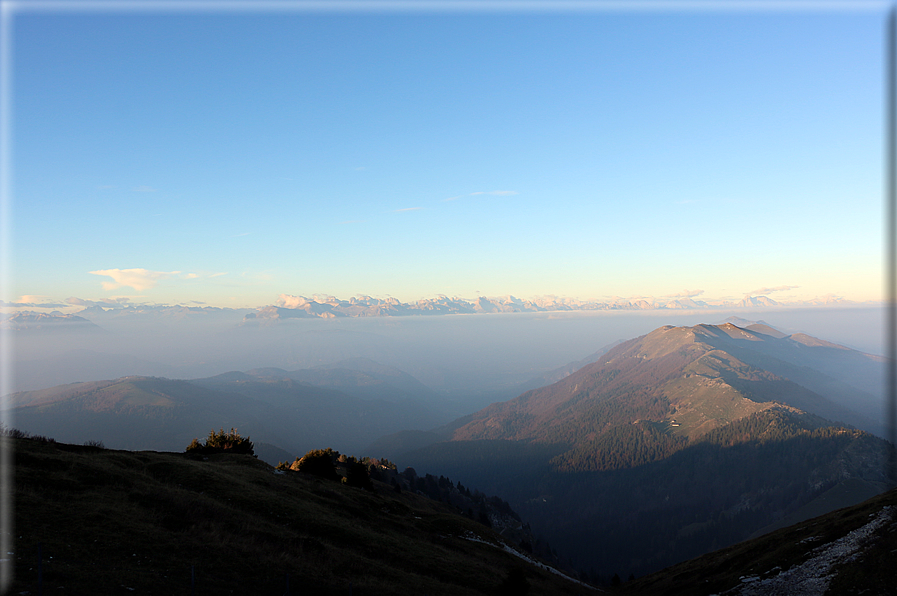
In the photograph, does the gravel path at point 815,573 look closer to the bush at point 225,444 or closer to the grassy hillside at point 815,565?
the grassy hillside at point 815,565

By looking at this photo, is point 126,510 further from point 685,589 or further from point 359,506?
point 685,589

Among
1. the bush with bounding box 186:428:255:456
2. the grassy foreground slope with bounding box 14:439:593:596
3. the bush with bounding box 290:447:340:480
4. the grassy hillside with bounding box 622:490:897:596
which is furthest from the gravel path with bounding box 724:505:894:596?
the bush with bounding box 186:428:255:456

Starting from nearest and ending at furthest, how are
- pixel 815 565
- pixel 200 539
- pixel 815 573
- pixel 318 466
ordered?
pixel 200 539, pixel 815 573, pixel 815 565, pixel 318 466

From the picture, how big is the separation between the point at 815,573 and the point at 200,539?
53.2 m

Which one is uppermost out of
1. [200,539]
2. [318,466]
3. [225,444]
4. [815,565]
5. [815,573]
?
[200,539]

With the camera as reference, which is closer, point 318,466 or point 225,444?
point 225,444

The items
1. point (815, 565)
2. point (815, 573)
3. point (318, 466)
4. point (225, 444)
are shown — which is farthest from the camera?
point (318, 466)

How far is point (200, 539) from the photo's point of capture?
2770 cm

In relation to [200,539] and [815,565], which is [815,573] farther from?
[200,539]

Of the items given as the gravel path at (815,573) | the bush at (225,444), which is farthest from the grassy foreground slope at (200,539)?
the gravel path at (815,573)

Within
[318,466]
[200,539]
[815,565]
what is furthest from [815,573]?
[318,466]

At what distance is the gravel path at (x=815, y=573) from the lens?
3616cm

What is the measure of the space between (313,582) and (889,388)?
30075mm

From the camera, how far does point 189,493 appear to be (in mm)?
35438
